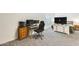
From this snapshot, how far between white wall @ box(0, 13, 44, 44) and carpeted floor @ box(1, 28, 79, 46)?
A: 92 mm

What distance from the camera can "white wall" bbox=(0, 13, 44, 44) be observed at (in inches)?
80.6

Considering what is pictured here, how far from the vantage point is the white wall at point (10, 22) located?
2047mm

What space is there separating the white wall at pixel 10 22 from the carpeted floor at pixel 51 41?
0.30ft

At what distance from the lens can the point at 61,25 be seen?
2.08 m

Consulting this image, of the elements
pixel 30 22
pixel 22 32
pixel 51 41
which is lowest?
pixel 51 41

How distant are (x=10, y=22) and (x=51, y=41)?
1.95 feet

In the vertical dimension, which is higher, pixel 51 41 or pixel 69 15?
pixel 69 15

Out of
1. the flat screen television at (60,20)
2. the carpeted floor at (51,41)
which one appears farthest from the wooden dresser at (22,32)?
the flat screen television at (60,20)

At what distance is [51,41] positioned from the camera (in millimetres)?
2082

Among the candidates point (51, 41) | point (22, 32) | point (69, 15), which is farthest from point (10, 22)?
point (69, 15)

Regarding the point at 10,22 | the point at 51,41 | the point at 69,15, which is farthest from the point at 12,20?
the point at 69,15

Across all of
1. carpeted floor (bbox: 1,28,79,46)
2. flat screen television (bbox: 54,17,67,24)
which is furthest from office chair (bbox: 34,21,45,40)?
flat screen television (bbox: 54,17,67,24)

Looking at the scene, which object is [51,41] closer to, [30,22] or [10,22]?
[30,22]
